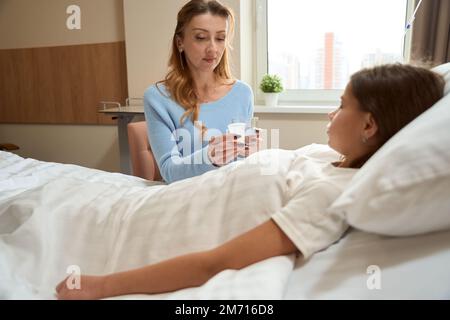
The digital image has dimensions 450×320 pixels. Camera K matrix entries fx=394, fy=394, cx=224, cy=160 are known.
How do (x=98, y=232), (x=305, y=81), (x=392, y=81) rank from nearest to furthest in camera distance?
(x=392, y=81)
(x=98, y=232)
(x=305, y=81)

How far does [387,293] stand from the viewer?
2.07 ft

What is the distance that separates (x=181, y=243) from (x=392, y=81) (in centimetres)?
55

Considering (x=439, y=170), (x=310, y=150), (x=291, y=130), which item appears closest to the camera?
(x=439, y=170)

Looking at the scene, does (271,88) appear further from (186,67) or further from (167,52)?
(186,67)

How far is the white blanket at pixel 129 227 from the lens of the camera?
0.79 meters

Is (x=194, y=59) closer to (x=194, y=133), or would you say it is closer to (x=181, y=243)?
(x=194, y=133)

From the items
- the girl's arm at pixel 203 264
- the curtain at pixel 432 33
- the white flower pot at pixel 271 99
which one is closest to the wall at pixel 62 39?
the white flower pot at pixel 271 99

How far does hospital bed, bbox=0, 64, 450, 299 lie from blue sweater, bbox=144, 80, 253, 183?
265mm

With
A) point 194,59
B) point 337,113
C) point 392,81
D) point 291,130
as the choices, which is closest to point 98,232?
point 337,113

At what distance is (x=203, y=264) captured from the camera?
2.35 feet

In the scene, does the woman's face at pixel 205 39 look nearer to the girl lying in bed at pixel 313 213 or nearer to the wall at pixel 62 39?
the girl lying in bed at pixel 313 213

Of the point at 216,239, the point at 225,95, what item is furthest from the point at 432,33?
the point at 216,239

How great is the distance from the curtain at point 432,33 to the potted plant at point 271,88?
0.79m

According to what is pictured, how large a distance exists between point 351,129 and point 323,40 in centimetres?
192
